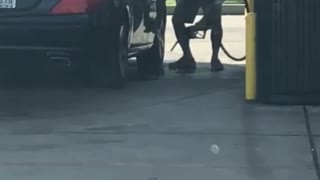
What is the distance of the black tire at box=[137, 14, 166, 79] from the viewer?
10.3m

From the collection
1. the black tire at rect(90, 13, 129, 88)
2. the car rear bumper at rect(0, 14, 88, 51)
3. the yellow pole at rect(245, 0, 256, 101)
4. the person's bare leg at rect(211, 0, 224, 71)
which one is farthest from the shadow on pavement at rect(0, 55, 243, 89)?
the yellow pole at rect(245, 0, 256, 101)

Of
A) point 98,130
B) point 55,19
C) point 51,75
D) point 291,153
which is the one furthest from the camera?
point 51,75

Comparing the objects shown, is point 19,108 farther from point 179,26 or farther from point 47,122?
point 179,26

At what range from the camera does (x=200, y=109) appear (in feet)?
26.5

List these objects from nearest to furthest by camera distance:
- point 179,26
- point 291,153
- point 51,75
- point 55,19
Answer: point 291,153 < point 55,19 < point 51,75 < point 179,26

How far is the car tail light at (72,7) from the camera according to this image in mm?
7906

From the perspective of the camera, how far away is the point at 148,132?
23.1 feet

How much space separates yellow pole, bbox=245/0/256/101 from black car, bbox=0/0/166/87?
123 centimetres

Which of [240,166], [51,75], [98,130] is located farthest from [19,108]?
[240,166]

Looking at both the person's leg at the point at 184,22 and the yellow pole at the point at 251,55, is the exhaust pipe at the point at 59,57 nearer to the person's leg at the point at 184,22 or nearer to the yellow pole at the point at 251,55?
the yellow pole at the point at 251,55

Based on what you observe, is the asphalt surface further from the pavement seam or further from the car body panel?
the car body panel

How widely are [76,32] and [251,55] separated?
1.63 meters

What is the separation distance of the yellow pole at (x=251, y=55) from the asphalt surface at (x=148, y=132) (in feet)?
0.55

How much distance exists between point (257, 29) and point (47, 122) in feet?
6.92
